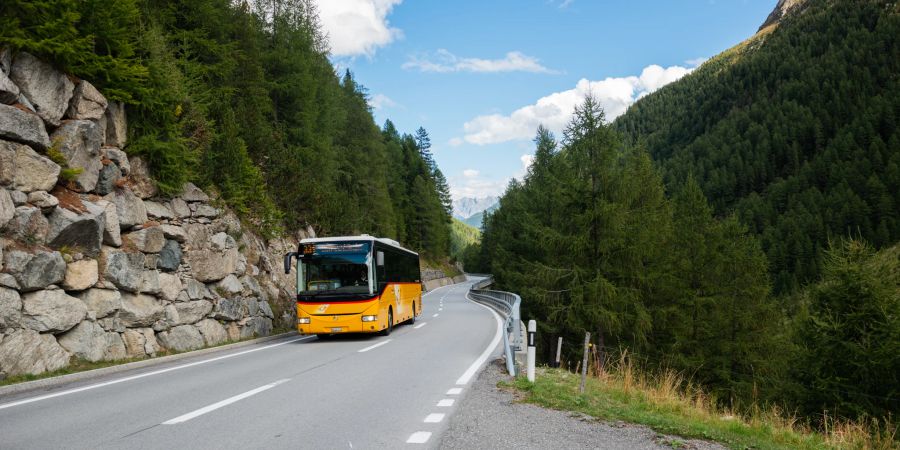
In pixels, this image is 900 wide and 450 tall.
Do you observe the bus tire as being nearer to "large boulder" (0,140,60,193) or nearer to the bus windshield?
the bus windshield

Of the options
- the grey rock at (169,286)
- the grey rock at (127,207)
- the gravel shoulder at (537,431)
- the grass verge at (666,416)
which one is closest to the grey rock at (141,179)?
the grey rock at (127,207)

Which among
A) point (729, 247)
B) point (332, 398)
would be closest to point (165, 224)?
point (332, 398)

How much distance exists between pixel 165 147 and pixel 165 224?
2090 millimetres

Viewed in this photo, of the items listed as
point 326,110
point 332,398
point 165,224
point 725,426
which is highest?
point 326,110

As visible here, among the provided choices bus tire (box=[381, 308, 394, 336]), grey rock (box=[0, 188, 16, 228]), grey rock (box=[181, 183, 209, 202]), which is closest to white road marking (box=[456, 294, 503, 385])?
bus tire (box=[381, 308, 394, 336])

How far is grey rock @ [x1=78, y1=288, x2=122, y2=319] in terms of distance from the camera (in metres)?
11.3

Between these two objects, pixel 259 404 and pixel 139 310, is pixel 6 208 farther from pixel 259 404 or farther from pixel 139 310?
pixel 259 404

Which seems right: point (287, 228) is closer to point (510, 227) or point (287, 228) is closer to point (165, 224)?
point (165, 224)

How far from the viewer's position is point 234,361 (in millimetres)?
12250

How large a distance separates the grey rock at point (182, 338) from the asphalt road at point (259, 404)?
3.81 feet

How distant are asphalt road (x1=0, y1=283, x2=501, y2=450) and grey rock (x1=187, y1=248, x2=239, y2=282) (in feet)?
10.9

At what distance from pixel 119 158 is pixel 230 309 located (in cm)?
514

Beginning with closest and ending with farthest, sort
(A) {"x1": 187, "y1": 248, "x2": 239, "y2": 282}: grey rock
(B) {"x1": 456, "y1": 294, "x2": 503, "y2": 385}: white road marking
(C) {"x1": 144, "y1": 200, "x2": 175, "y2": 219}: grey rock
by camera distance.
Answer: (B) {"x1": 456, "y1": 294, "x2": 503, "y2": 385}: white road marking, (C) {"x1": 144, "y1": 200, "x2": 175, "y2": 219}: grey rock, (A) {"x1": 187, "y1": 248, "x2": 239, "y2": 282}: grey rock

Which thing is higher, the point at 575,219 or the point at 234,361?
the point at 575,219
